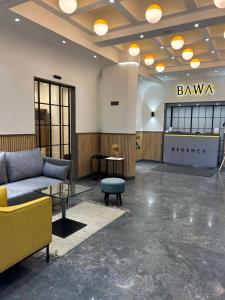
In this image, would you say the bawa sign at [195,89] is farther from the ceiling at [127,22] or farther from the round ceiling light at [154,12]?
the round ceiling light at [154,12]

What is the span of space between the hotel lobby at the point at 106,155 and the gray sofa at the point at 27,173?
0.7 inches

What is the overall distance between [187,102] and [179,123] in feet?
3.17

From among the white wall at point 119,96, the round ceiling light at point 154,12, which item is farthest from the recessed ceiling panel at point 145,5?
the white wall at point 119,96

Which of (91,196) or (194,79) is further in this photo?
(194,79)

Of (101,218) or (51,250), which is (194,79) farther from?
(51,250)

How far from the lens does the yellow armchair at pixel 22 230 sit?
1845 millimetres

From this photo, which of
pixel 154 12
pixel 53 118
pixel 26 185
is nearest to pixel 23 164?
pixel 26 185

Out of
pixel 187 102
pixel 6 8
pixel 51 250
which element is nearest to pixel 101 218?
pixel 51 250

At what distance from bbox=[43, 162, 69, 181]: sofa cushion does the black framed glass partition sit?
18.8 feet

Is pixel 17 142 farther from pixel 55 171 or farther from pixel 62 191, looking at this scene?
pixel 62 191

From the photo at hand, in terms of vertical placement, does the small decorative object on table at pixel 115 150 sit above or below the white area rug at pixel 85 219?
above

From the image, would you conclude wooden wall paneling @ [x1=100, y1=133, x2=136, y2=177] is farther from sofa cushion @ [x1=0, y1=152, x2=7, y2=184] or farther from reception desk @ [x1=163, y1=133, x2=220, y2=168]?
sofa cushion @ [x1=0, y1=152, x2=7, y2=184]

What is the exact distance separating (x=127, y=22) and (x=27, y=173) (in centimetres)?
348

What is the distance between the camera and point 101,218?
11.2 ft
